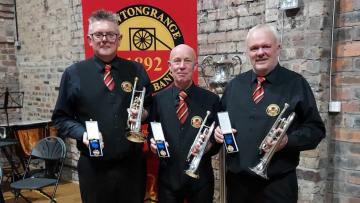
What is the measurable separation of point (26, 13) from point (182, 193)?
194 inches

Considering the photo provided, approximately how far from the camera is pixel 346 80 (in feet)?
7.88

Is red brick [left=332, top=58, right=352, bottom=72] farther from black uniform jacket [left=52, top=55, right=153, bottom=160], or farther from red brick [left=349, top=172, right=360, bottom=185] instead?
black uniform jacket [left=52, top=55, right=153, bottom=160]

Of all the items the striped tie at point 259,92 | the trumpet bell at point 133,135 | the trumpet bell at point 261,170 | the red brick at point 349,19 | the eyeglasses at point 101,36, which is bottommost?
the trumpet bell at point 261,170

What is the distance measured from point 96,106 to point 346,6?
1984 mm

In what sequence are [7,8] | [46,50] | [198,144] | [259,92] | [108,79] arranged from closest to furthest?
1. [259,92]
2. [198,144]
3. [108,79]
4. [46,50]
5. [7,8]

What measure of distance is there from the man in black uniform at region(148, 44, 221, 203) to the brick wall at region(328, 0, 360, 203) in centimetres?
113

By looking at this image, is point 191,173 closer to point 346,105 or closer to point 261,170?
point 261,170

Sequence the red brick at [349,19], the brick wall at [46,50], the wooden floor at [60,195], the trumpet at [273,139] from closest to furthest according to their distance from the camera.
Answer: the trumpet at [273,139]
the red brick at [349,19]
the wooden floor at [60,195]
the brick wall at [46,50]

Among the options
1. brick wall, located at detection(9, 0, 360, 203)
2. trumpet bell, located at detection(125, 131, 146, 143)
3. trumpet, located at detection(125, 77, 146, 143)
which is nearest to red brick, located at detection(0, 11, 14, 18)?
brick wall, located at detection(9, 0, 360, 203)

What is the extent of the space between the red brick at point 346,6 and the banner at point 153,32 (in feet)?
3.83

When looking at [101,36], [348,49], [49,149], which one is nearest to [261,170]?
[101,36]

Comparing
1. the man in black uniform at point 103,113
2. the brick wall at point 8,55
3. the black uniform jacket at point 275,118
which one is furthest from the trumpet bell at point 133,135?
the brick wall at point 8,55

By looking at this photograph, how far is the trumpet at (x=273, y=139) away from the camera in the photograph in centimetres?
154

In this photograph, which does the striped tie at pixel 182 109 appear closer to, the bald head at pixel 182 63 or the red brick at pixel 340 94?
the bald head at pixel 182 63
